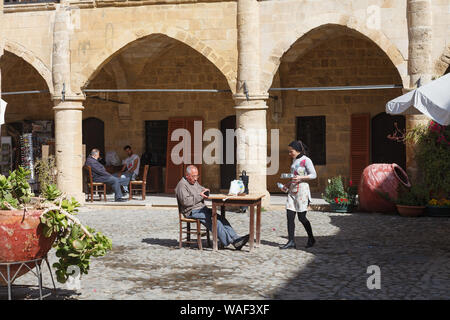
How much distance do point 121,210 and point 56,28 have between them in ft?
13.2

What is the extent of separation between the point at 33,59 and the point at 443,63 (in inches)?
321

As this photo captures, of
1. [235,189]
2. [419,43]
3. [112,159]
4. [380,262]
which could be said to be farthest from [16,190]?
[112,159]

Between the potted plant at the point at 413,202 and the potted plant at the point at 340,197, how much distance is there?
→ 101 cm

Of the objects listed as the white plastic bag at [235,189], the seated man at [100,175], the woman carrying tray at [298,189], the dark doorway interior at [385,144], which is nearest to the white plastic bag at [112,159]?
the seated man at [100,175]

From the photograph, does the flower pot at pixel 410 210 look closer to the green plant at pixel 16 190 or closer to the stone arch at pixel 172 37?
the stone arch at pixel 172 37

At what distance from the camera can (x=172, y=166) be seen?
16297 millimetres

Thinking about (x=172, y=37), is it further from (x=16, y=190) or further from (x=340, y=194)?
(x=16, y=190)

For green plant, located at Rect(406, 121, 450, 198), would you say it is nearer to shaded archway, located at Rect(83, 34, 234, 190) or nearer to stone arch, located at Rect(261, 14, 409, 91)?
stone arch, located at Rect(261, 14, 409, 91)

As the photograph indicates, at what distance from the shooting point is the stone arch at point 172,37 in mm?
12320

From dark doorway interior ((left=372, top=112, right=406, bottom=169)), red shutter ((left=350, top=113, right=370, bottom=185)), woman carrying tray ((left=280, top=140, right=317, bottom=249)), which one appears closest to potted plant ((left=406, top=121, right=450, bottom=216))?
red shutter ((left=350, top=113, right=370, bottom=185))

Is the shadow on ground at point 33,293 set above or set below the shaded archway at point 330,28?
below

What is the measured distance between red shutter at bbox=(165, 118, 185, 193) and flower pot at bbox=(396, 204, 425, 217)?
22.1ft

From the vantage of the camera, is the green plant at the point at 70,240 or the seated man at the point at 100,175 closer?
the green plant at the point at 70,240

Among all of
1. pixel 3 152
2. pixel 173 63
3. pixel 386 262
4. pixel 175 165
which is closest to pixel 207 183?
pixel 175 165
